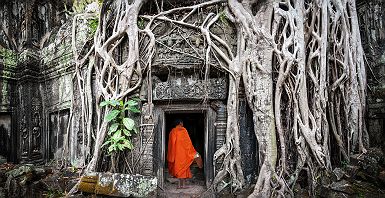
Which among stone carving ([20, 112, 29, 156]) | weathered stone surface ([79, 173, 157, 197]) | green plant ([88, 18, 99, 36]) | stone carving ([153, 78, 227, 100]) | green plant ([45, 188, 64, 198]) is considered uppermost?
green plant ([88, 18, 99, 36])

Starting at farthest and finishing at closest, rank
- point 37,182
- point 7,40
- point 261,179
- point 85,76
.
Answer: point 7,40 → point 85,76 → point 37,182 → point 261,179

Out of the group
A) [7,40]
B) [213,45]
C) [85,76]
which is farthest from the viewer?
[7,40]

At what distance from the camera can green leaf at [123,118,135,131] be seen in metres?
4.24

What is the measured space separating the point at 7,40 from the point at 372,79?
26.3 ft

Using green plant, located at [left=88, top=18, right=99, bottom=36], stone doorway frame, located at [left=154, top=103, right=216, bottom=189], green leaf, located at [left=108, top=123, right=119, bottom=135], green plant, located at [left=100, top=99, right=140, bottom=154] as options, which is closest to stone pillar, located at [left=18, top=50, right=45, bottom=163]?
green plant, located at [left=88, top=18, right=99, bottom=36]

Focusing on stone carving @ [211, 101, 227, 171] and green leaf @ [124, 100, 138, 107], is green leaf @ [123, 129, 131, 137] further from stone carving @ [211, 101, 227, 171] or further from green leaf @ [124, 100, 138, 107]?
stone carving @ [211, 101, 227, 171]

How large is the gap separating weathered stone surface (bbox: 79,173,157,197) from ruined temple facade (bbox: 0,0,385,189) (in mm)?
1045

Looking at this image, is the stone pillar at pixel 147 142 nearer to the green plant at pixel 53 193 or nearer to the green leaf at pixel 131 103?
the green leaf at pixel 131 103

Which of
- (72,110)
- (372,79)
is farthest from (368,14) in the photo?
(72,110)

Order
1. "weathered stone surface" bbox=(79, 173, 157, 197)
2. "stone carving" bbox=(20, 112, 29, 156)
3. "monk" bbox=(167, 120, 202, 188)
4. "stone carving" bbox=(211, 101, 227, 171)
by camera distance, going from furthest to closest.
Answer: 1. "stone carving" bbox=(20, 112, 29, 156)
2. "monk" bbox=(167, 120, 202, 188)
3. "stone carving" bbox=(211, 101, 227, 171)
4. "weathered stone surface" bbox=(79, 173, 157, 197)

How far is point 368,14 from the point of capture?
5371 millimetres

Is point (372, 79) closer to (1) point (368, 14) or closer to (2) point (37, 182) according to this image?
(1) point (368, 14)

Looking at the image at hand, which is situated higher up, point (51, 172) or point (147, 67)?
point (147, 67)

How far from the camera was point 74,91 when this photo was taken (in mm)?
5270
